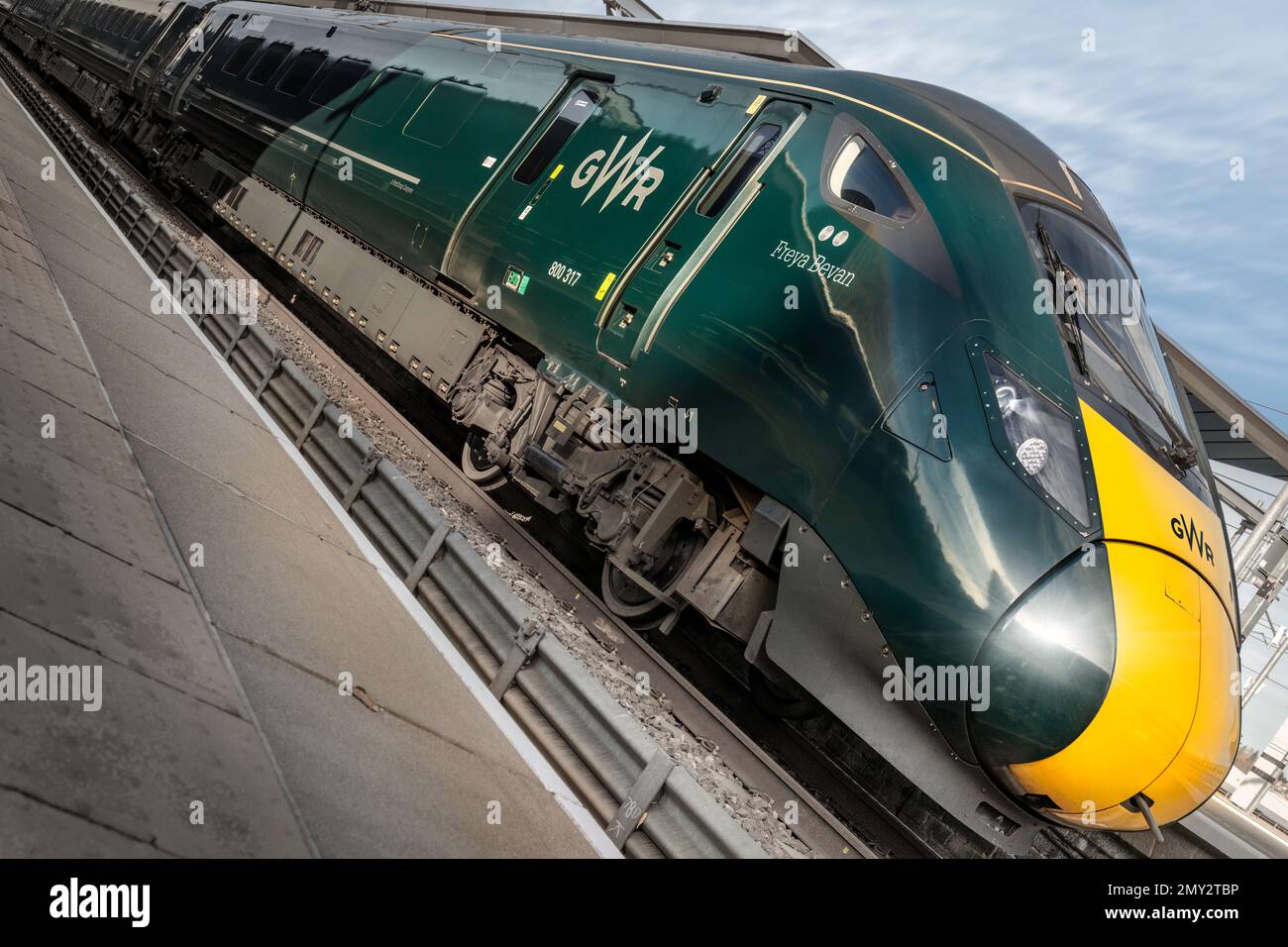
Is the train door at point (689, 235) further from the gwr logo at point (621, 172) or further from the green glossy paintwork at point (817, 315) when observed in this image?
the gwr logo at point (621, 172)

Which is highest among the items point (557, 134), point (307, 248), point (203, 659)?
point (557, 134)

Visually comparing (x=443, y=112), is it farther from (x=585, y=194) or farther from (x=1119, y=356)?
(x=1119, y=356)

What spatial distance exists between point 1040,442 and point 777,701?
9.19ft

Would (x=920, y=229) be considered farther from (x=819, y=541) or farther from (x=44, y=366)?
(x=44, y=366)

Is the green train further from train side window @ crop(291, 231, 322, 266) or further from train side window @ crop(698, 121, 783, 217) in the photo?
train side window @ crop(291, 231, 322, 266)

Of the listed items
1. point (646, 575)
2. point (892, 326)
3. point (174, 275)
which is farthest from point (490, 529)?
point (174, 275)

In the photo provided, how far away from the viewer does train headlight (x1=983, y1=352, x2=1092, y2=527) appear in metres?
4.73

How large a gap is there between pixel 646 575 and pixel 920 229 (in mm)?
2786

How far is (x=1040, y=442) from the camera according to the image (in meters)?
4.84

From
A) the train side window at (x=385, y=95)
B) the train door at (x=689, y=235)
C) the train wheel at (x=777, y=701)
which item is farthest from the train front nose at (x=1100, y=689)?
the train side window at (x=385, y=95)

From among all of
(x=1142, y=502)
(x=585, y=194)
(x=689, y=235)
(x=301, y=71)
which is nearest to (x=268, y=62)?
(x=301, y=71)

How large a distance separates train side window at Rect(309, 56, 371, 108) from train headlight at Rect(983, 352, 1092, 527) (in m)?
8.24

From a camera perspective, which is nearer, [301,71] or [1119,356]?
[1119,356]

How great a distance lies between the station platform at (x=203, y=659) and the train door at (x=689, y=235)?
222 centimetres
